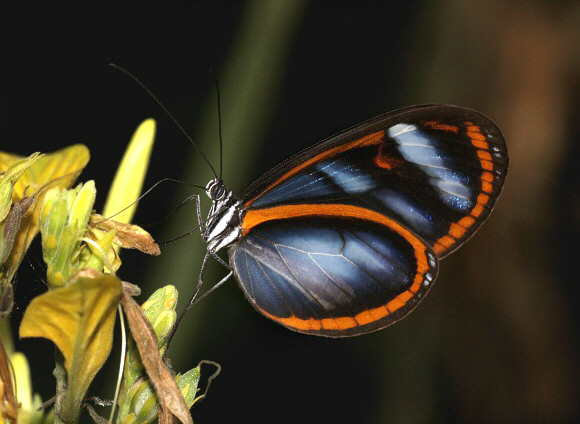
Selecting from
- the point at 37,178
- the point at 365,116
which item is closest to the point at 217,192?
the point at 37,178

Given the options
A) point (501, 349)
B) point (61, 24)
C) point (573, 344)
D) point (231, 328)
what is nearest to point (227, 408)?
point (231, 328)

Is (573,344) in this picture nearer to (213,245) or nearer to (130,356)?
(213,245)

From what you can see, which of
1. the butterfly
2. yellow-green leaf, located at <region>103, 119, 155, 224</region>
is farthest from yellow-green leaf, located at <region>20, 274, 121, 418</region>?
the butterfly

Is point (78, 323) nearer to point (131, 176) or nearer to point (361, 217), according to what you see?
point (131, 176)

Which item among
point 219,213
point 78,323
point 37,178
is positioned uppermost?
point 37,178

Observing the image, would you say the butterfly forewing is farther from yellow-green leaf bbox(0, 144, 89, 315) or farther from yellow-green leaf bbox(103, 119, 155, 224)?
yellow-green leaf bbox(0, 144, 89, 315)

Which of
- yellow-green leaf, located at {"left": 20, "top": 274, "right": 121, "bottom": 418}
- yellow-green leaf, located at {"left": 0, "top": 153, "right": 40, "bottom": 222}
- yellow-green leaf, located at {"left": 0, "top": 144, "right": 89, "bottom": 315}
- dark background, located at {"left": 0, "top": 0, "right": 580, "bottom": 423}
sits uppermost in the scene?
yellow-green leaf, located at {"left": 0, "top": 153, "right": 40, "bottom": 222}
